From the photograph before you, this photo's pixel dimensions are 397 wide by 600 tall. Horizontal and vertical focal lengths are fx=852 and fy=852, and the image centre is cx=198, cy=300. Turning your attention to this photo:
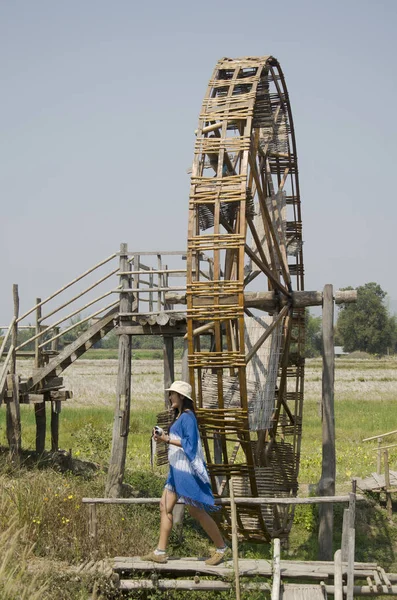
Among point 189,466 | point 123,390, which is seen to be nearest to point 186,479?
point 189,466

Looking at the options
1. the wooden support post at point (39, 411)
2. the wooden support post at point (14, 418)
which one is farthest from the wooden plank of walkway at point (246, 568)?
the wooden support post at point (39, 411)

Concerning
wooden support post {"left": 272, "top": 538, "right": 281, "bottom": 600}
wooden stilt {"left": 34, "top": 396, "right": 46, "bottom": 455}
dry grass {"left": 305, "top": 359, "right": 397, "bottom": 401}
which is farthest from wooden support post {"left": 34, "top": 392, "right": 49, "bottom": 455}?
dry grass {"left": 305, "top": 359, "right": 397, "bottom": 401}

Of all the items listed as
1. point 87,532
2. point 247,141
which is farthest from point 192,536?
point 247,141

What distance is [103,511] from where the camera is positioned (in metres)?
10.9

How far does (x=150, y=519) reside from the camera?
1266 centimetres

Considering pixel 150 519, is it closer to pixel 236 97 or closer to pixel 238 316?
pixel 238 316

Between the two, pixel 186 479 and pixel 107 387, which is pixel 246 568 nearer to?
pixel 186 479

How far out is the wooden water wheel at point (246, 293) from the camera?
998cm

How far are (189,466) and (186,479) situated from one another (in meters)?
0.14

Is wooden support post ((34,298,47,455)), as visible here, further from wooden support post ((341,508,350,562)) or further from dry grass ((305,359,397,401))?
dry grass ((305,359,397,401))

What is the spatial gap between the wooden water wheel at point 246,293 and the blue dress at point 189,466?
54.6 inches

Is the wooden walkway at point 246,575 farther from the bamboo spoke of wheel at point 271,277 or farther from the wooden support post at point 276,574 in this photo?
the bamboo spoke of wheel at point 271,277

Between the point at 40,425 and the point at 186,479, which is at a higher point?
Answer: the point at 186,479

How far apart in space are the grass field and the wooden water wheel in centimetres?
133
